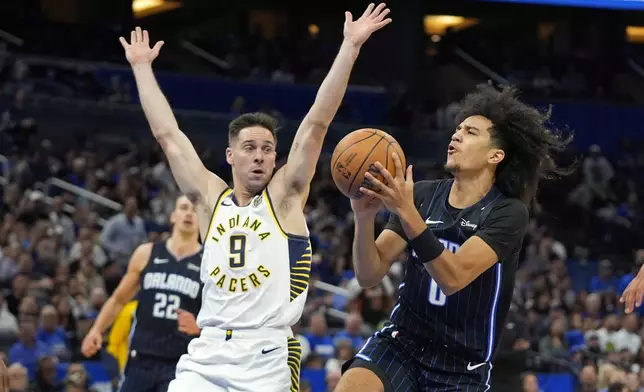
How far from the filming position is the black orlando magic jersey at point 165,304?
25.5ft

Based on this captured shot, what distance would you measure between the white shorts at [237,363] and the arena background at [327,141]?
15.5 feet

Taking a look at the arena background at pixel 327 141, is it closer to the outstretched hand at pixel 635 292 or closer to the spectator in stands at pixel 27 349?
the spectator in stands at pixel 27 349

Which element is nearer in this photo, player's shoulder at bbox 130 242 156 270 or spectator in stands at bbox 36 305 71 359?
player's shoulder at bbox 130 242 156 270

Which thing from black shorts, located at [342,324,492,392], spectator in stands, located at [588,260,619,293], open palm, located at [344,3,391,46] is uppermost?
spectator in stands, located at [588,260,619,293]

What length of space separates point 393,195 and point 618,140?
1773cm

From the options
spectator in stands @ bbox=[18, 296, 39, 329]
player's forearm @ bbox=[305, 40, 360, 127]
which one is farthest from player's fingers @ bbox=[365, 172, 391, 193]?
spectator in stands @ bbox=[18, 296, 39, 329]

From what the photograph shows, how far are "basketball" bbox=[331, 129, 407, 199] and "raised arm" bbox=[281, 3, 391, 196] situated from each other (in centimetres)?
21

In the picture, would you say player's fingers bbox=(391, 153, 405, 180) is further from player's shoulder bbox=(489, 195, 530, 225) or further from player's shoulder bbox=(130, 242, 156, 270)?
player's shoulder bbox=(130, 242, 156, 270)

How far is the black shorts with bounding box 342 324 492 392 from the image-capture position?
5156mm

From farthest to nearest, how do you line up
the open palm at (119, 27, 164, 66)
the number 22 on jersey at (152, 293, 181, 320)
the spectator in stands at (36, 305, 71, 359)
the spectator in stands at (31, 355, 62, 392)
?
1. the spectator in stands at (36, 305, 71, 359)
2. the spectator in stands at (31, 355, 62, 392)
3. the number 22 on jersey at (152, 293, 181, 320)
4. the open palm at (119, 27, 164, 66)

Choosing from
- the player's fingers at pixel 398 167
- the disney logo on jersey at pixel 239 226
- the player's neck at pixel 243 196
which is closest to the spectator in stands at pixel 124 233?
the player's neck at pixel 243 196

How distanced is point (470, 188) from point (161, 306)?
3.22 m

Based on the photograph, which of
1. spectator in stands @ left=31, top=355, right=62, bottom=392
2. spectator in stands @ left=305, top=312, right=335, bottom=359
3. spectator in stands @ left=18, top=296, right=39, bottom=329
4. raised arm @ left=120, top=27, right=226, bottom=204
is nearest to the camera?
raised arm @ left=120, top=27, right=226, bottom=204

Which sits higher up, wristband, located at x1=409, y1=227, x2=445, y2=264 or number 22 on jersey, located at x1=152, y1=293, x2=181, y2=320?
number 22 on jersey, located at x1=152, y1=293, x2=181, y2=320
